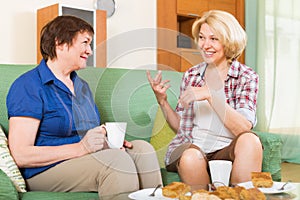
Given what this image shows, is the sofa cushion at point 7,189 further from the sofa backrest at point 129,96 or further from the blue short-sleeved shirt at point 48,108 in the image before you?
the sofa backrest at point 129,96

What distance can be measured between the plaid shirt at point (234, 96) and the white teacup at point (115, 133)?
0.48 m

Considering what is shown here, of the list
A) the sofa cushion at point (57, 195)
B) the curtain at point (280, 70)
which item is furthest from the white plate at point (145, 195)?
the curtain at point (280, 70)

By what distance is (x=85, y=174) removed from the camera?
1743 mm

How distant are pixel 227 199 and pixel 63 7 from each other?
285 cm

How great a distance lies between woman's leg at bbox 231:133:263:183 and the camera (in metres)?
1.90

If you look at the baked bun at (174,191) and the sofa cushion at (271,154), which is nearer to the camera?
the baked bun at (174,191)

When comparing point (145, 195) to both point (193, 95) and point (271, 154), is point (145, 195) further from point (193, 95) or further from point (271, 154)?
point (271, 154)

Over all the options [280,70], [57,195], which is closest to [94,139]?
[57,195]

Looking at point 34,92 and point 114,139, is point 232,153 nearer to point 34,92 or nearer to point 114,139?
point 114,139

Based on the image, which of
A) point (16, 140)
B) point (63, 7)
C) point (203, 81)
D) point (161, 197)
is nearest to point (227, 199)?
point (161, 197)

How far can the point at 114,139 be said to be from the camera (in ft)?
5.48

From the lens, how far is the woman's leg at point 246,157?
1896 millimetres

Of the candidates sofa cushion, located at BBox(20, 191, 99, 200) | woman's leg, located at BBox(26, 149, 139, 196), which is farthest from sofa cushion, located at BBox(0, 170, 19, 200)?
woman's leg, located at BBox(26, 149, 139, 196)

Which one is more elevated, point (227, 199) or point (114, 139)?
point (114, 139)
